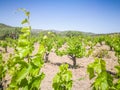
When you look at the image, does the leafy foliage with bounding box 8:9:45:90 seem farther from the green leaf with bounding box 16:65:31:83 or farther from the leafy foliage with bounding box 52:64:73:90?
the leafy foliage with bounding box 52:64:73:90

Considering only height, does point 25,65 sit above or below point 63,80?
above

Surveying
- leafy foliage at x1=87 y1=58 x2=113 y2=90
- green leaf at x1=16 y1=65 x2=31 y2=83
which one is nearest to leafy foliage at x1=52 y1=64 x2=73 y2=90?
leafy foliage at x1=87 y1=58 x2=113 y2=90

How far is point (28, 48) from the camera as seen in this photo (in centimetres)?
232

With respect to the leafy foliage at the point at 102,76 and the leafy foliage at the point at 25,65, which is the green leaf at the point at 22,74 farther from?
the leafy foliage at the point at 102,76

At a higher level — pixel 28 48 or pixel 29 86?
pixel 28 48

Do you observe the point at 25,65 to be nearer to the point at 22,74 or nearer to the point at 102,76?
the point at 22,74

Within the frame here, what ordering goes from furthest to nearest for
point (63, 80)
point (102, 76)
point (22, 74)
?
point (63, 80) < point (102, 76) < point (22, 74)

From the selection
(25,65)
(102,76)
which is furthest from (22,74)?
(102,76)

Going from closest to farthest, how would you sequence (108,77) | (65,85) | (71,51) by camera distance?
(108,77)
(65,85)
(71,51)

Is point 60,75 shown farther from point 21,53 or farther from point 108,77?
point 21,53

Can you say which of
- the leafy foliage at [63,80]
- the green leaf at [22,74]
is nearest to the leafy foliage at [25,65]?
the green leaf at [22,74]

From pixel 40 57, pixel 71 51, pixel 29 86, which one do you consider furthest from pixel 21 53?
pixel 71 51

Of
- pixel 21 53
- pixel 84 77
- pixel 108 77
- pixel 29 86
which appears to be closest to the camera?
pixel 21 53

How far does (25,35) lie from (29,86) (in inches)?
29.5
